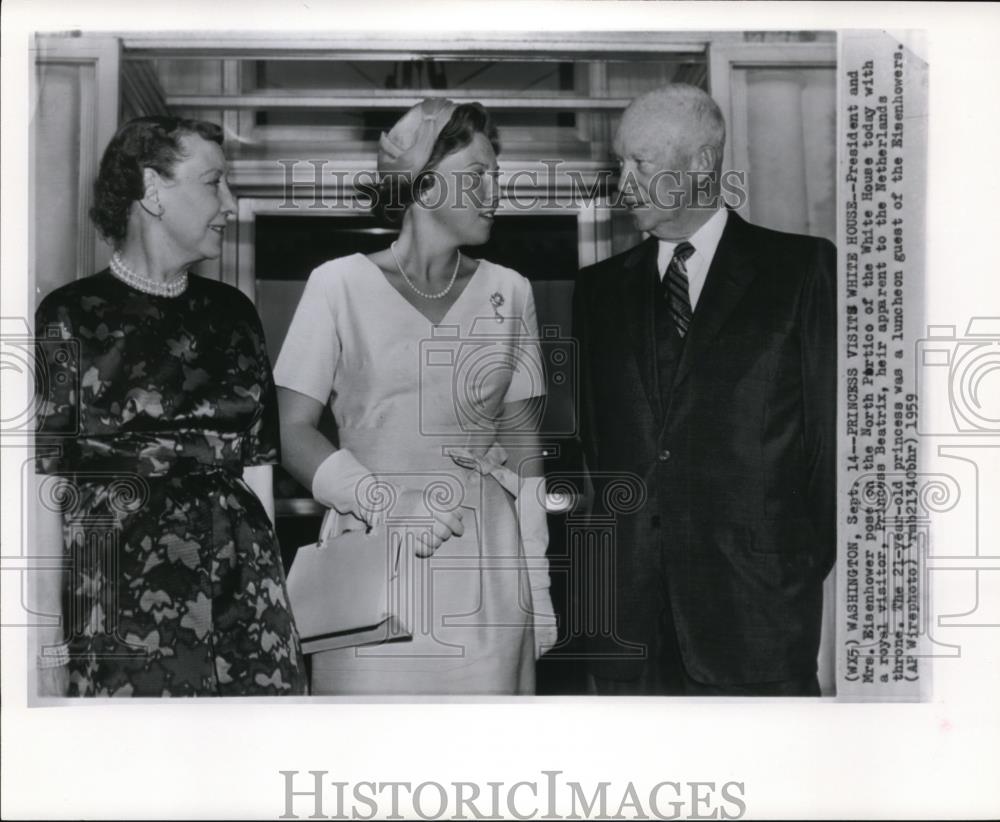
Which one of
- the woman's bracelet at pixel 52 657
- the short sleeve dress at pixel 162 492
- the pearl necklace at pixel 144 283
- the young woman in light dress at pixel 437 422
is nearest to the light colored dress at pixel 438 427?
the young woman in light dress at pixel 437 422

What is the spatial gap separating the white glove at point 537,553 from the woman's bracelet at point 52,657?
1.01m

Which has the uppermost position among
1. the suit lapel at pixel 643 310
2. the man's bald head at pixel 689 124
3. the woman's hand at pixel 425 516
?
the man's bald head at pixel 689 124

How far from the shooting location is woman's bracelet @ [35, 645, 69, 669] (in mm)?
2279

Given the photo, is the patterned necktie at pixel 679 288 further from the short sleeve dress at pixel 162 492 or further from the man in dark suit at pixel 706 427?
the short sleeve dress at pixel 162 492

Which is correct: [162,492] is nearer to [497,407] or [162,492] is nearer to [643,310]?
[497,407]

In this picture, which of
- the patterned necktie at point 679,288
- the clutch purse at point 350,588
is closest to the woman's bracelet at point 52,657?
the clutch purse at point 350,588

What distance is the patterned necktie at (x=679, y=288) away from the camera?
230cm

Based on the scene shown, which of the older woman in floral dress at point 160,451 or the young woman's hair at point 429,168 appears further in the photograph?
the young woman's hair at point 429,168

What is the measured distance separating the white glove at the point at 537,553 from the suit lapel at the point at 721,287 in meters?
0.39

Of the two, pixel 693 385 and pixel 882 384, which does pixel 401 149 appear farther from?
pixel 882 384

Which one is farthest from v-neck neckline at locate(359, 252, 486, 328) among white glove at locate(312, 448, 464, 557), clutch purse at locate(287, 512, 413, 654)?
clutch purse at locate(287, 512, 413, 654)

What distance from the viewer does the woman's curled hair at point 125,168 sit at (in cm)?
230

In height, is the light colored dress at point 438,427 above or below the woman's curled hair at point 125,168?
below

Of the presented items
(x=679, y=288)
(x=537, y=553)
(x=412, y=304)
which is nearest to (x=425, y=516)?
(x=537, y=553)
